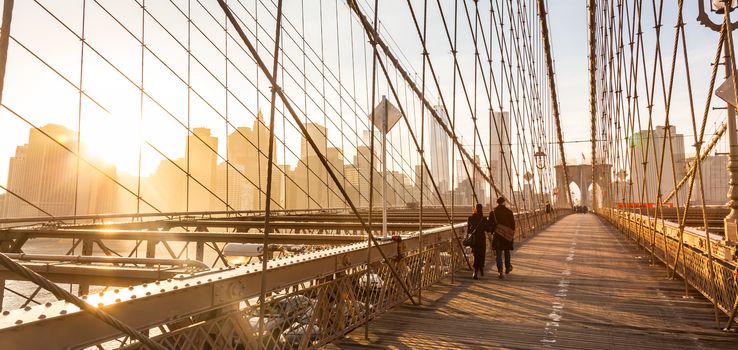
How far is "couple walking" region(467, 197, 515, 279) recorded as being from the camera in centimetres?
815

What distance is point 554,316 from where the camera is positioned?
537cm

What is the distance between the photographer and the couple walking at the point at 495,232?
815 cm

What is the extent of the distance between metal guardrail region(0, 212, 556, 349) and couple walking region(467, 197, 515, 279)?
2.43 m

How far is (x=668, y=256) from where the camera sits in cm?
834

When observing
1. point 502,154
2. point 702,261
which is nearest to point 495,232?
point 702,261

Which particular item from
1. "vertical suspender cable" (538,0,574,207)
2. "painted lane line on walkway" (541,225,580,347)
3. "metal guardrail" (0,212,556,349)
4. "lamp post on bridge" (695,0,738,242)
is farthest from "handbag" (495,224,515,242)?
"vertical suspender cable" (538,0,574,207)

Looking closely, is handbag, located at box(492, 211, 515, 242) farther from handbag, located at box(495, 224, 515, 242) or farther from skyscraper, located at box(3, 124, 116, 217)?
skyscraper, located at box(3, 124, 116, 217)

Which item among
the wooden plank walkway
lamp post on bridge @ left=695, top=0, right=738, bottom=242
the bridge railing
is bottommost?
the wooden plank walkway

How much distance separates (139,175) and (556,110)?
4461 centimetres

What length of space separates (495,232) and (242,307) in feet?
20.7

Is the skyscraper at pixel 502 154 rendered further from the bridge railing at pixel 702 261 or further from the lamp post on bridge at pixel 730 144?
the lamp post on bridge at pixel 730 144

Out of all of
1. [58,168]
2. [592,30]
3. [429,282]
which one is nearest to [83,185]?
[58,168]

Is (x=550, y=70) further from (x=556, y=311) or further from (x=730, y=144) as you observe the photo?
(x=556, y=311)

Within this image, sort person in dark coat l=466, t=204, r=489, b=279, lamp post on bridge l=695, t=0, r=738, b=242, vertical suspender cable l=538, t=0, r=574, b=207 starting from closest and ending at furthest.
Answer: lamp post on bridge l=695, t=0, r=738, b=242 → person in dark coat l=466, t=204, r=489, b=279 → vertical suspender cable l=538, t=0, r=574, b=207
